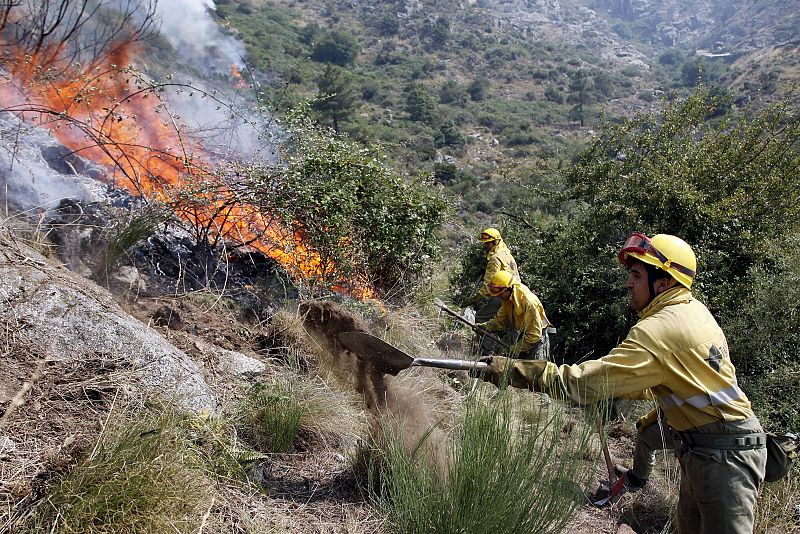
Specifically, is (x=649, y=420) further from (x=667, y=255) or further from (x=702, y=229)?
(x=702, y=229)

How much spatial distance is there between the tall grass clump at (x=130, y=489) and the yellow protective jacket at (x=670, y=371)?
1.55 meters

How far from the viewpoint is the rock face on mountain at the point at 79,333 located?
2.76 meters

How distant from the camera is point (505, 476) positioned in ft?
6.88

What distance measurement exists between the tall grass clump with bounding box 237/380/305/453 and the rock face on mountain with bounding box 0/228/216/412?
0.25 metres

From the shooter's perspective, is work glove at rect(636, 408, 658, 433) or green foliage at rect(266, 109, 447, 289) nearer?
work glove at rect(636, 408, 658, 433)

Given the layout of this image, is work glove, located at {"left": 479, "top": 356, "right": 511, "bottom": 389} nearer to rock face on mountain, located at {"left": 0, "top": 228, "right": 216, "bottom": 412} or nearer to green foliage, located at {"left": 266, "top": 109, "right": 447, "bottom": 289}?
rock face on mountain, located at {"left": 0, "top": 228, "right": 216, "bottom": 412}

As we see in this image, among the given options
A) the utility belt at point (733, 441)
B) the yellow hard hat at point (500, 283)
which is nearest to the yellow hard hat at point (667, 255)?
the utility belt at point (733, 441)

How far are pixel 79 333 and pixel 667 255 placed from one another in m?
3.15

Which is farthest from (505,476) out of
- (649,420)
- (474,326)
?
(474,326)

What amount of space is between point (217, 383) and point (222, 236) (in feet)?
10.6

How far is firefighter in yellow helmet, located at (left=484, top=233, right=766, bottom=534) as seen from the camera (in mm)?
2512

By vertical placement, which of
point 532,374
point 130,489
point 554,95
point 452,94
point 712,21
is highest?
point 712,21

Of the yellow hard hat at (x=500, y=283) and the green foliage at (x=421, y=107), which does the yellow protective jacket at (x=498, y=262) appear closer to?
the yellow hard hat at (x=500, y=283)

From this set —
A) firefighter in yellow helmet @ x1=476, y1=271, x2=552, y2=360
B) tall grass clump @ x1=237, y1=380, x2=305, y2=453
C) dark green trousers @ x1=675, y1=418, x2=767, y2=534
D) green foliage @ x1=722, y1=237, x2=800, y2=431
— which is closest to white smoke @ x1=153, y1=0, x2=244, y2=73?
firefighter in yellow helmet @ x1=476, y1=271, x2=552, y2=360
